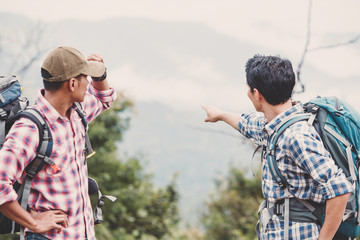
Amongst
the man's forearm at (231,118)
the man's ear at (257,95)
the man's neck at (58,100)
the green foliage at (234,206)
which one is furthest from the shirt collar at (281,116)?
the green foliage at (234,206)

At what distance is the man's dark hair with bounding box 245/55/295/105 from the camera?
2.05 m

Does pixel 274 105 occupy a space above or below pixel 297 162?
above

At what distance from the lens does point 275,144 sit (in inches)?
79.8

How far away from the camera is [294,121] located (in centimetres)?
201

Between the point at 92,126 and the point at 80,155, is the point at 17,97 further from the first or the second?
the point at 92,126

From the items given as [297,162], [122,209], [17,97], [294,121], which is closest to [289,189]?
[297,162]

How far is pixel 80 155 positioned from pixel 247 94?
34.5 inches

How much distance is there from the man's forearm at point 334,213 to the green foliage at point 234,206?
11.4m

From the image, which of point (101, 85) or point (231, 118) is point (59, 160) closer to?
point (101, 85)

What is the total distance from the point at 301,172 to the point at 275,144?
0.56ft

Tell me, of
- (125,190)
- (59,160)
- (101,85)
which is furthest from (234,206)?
(59,160)

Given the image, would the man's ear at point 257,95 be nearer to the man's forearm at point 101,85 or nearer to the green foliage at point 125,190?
the man's forearm at point 101,85

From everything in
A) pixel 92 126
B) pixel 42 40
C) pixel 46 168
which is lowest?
pixel 92 126

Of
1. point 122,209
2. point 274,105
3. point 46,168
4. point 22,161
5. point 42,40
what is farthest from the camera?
point 42,40
